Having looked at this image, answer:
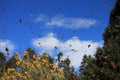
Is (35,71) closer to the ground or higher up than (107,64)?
higher up

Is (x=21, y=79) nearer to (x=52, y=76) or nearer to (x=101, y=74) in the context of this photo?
(x=52, y=76)

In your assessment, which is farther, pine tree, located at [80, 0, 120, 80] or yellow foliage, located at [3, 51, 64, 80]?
yellow foliage, located at [3, 51, 64, 80]

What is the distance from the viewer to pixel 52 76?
21703mm

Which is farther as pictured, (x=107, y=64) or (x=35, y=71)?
(x=35, y=71)

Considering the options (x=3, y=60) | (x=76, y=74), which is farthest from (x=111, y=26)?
(x=3, y=60)

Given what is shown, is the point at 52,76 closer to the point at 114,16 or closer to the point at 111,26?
the point at 111,26

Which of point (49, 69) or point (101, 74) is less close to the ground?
point (49, 69)

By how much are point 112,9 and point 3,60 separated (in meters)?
42.8

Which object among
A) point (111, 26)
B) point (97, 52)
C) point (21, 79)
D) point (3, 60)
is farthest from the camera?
point (3, 60)

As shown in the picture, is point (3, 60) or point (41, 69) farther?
point (3, 60)

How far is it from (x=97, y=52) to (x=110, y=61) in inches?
55.2

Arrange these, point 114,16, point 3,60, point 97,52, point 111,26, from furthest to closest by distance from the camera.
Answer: point 3,60 < point 114,16 < point 111,26 < point 97,52

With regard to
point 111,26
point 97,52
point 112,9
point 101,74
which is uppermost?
point 112,9

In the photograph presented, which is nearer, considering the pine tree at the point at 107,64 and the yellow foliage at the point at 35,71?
the pine tree at the point at 107,64
